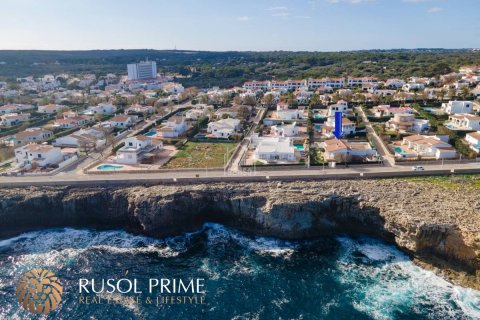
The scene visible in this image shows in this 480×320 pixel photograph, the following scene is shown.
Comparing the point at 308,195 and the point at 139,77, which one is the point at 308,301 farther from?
the point at 139,77

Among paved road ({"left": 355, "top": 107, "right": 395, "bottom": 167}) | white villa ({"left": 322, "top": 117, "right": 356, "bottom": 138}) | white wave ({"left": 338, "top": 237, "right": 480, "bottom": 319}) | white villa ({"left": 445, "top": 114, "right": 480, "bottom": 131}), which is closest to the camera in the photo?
white wave ({"left": 338, "top": 237, "right": 480, "bottom": 319})

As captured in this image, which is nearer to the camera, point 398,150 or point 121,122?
point 398,150

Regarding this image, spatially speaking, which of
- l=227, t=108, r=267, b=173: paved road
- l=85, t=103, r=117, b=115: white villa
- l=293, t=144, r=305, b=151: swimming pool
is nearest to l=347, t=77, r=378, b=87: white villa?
l=227, t=108, r=267, b=173: paved road

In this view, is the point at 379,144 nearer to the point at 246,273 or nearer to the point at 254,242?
the point at 254,242

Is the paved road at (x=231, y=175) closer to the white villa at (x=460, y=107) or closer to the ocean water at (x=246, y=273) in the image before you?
→ the ocean water at (x=246, y=273)

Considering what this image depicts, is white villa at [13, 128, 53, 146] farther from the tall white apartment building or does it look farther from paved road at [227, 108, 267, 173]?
the tall white apartment building

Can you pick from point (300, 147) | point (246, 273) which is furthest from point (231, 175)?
point (300, 147)
